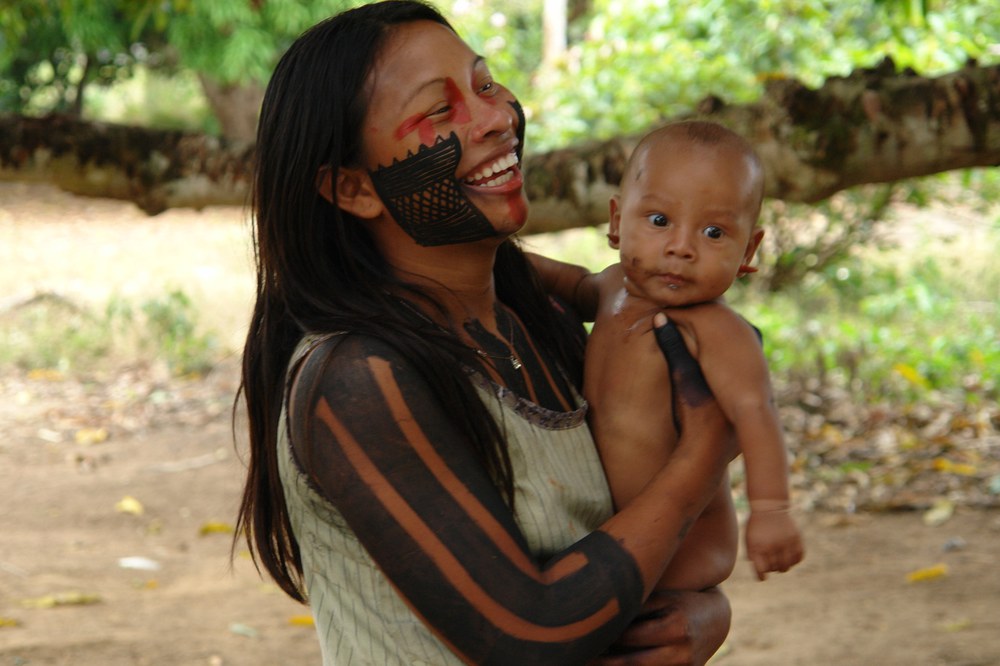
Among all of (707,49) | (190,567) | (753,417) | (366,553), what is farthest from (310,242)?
(707,49)

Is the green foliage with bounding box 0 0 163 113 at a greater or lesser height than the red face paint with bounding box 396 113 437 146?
lesser

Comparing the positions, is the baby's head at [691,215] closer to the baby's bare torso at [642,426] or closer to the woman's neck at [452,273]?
the baby's bare torso at [642,426]

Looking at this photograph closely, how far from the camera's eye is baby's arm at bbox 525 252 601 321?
2.22 meters

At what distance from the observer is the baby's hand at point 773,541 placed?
1.72 meters

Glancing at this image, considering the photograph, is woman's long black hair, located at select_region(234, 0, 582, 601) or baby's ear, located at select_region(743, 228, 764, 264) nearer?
woman's long black hair, located at select_region(234, 0, 582, 601)

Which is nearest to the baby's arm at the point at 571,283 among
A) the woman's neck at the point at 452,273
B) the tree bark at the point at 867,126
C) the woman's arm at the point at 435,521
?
the woman's neck at the point at 452,273

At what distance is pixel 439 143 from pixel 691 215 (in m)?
0.43

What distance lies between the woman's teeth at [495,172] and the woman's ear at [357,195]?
0.47 feet

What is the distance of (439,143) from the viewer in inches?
70.3

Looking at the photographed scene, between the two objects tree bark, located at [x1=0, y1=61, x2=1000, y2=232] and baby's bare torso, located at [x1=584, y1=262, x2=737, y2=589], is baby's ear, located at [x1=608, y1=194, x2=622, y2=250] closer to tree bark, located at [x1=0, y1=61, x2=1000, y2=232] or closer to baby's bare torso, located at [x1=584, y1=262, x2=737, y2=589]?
baby's bare torso, located at [x1=584, y1=262, x2=737, y2=589]

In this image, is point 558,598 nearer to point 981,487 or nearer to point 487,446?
point 487,446

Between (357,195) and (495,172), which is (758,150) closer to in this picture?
(495,172)

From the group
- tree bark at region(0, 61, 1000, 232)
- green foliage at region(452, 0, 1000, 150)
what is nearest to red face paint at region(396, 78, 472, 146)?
tree bark at region(0, 61, 1000, 232)

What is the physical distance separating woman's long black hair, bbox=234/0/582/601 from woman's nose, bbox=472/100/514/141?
17 centimetres
